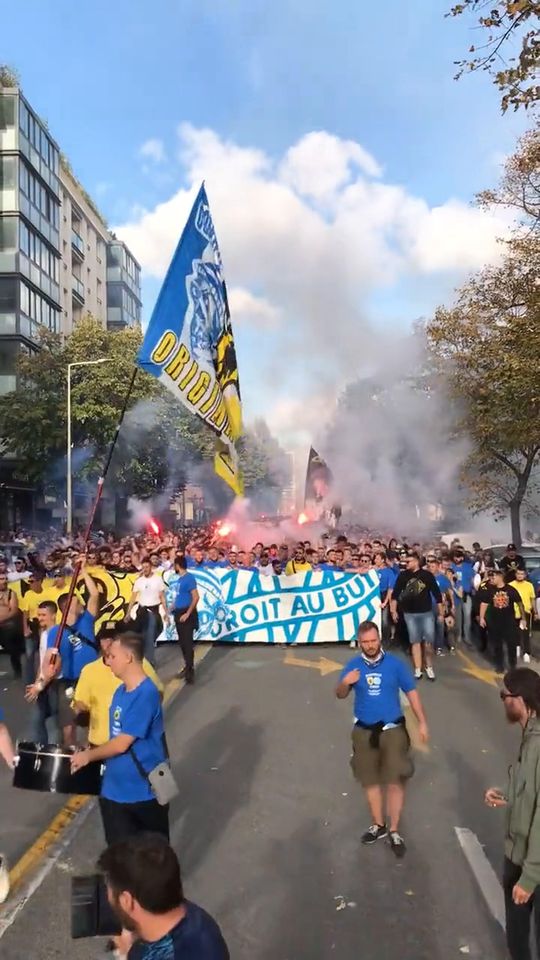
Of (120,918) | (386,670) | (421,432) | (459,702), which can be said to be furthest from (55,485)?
(120,918)

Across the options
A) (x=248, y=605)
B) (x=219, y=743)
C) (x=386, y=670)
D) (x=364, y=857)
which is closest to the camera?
(x=364, y=857)

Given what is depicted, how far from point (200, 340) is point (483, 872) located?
492cm

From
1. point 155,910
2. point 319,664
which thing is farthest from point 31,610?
point 155,910

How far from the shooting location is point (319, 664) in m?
10.8

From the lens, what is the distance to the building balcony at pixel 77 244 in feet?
160

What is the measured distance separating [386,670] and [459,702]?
3.81 metres

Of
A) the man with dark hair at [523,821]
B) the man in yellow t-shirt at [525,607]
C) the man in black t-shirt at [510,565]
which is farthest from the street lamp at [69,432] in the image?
the man with dark hair at [523,821]

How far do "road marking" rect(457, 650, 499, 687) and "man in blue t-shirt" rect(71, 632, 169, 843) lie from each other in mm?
6567

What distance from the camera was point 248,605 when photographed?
12586 mm

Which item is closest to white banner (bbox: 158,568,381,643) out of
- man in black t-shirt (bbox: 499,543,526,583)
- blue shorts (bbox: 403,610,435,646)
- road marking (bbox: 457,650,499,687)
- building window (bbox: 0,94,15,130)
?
road marking (bbox: 457,650,499,687)

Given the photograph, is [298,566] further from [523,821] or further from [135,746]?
[523,821]

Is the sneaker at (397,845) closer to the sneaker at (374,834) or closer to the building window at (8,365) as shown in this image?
the sneaker at (374,834)

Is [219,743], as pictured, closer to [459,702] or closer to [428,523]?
[459,702]

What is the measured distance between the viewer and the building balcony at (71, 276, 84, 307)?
48219 millimetres
